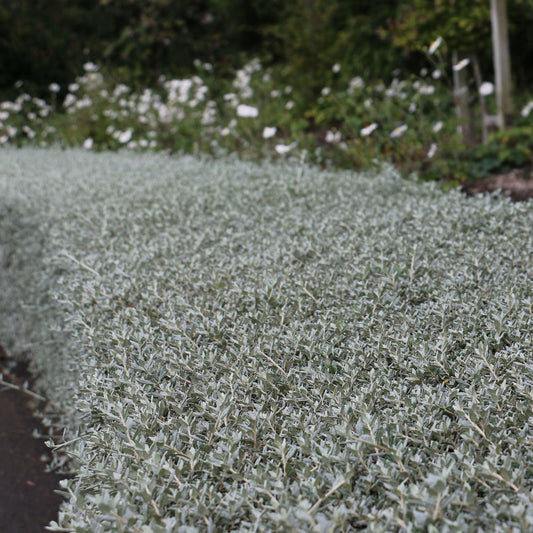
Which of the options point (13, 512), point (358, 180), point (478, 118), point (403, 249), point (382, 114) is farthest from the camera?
point (478, 118)

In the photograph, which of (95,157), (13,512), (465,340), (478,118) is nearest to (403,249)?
(465,340)

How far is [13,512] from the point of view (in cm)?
319

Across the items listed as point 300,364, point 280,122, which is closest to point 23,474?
point 300,364

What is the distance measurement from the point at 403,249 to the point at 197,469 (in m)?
1.59

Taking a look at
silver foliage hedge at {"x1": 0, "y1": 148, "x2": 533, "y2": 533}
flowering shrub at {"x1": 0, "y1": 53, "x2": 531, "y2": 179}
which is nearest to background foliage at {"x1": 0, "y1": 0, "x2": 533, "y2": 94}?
flowering shrub at {"x1": 0, "y1": 53, "x2": 531, "y2": 179}

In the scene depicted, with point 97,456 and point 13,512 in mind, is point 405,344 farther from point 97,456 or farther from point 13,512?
point 13,512

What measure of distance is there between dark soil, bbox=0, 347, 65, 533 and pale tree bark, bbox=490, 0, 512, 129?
6282mm

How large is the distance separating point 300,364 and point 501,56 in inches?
259

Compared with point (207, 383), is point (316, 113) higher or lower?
higher

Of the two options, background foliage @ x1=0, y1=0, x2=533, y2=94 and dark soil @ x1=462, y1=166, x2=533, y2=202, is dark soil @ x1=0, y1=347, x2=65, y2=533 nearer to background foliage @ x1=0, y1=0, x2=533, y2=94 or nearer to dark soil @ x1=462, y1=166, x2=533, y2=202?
dark soil @ x1=462, y1=166, x2=533, y2=202

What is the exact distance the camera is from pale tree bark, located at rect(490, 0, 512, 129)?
6793mm

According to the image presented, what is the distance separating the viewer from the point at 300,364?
75.7 inches

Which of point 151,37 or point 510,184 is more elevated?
point 151,37

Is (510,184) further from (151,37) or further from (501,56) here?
(151,37)
